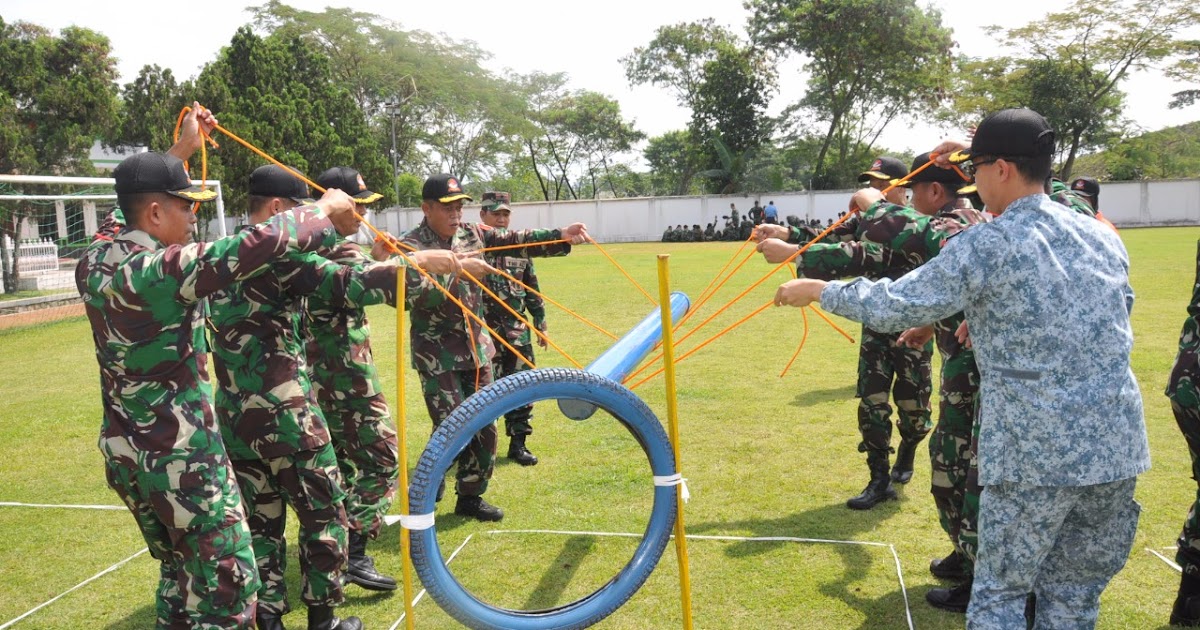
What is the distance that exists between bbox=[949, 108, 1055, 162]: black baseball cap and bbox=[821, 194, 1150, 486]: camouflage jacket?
166mm

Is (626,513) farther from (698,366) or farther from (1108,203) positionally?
(1108,203)

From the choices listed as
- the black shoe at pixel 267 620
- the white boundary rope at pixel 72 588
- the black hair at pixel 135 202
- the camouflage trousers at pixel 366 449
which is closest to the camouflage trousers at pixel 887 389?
the camouflage trousers at pixel 366 449

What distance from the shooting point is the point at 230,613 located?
2.88 meters

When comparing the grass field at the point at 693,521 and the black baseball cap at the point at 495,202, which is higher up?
the black baseball cap at the point at 495,202

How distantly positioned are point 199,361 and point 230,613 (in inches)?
36.7

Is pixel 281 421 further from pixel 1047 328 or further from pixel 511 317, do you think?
pixel 511 317

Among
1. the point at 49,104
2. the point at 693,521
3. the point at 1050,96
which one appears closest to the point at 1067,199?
the point at 693,521

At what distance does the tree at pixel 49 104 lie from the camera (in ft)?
62.6

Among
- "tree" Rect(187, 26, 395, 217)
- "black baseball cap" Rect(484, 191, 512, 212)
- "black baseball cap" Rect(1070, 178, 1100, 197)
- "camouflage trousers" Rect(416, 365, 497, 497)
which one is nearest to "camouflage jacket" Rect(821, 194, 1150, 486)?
"camouflage trousers" Rect(416, 365, 497, 497)

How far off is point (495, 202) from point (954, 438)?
466 cm

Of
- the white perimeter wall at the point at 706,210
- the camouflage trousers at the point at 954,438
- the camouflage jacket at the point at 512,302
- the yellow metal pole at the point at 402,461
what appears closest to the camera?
the yellow metal pole at the point at 402,461

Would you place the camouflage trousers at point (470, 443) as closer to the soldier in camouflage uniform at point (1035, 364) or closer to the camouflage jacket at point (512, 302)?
the camouflage jacket at point (512, 302)

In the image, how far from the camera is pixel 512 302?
721 centimetres

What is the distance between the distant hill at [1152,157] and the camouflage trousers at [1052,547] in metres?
49.6
